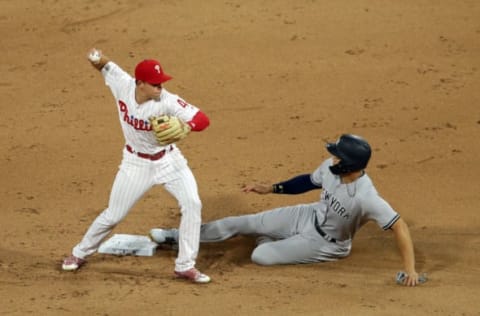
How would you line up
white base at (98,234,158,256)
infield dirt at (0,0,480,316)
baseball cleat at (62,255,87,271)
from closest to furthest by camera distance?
infield dirt at (0,0,480,316) < baseball cleat at (62,255,87,271) < white base at (98,234,158,256)

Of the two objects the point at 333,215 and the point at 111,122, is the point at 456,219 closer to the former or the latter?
the point at 333,215

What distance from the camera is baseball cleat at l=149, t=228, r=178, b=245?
9898 mm

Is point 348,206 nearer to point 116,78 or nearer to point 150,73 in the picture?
point 150,73

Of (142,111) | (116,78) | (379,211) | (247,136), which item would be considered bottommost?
(247,136)

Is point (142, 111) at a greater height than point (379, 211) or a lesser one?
greater

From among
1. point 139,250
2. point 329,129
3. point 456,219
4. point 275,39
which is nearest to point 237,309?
point 139,250

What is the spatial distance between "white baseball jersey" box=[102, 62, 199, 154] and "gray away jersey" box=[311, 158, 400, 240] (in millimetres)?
1340

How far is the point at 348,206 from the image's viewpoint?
29.9 feet

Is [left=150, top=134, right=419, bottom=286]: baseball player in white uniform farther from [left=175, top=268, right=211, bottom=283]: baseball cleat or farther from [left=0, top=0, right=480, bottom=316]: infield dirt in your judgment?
[left=175, top=268, right=211, bottom=283]: baseball cleat

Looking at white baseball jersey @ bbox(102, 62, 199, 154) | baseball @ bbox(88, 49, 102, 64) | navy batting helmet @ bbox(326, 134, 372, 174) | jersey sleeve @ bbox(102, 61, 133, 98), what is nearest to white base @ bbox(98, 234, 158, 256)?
white baseball jersey @ bbox(102, 62, 199, 154)

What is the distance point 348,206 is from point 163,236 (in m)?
1.81

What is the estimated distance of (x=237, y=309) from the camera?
858 cm

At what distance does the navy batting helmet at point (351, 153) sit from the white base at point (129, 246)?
2.01 metres

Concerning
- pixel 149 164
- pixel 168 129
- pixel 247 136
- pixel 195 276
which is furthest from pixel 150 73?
pixel 247 136
